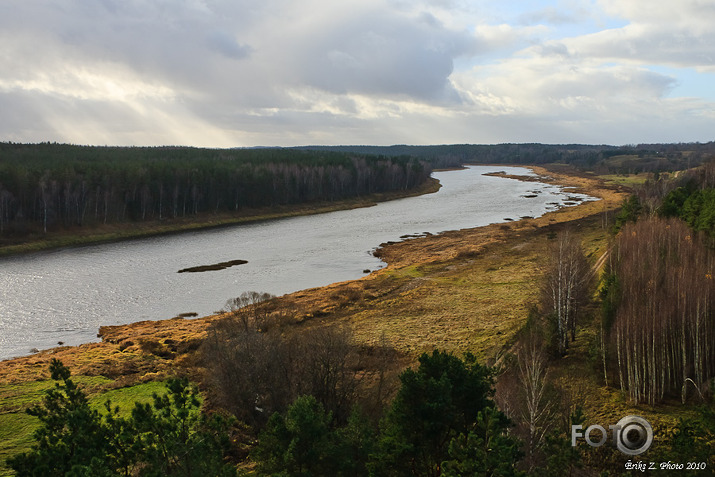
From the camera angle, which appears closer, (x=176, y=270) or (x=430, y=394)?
(x=430, y=394)

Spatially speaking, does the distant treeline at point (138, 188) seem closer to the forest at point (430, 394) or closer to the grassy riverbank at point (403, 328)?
the grassy riverbank at point (403, 328)

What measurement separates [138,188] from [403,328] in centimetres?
7462

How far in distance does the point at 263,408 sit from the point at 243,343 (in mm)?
3351

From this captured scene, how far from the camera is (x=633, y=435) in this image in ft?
67.5

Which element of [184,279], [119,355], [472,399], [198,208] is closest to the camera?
[472,399]

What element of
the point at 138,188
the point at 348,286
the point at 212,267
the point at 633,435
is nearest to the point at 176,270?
the point at 212,267

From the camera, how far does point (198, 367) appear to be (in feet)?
111

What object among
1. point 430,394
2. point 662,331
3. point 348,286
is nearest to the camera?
point 430,394

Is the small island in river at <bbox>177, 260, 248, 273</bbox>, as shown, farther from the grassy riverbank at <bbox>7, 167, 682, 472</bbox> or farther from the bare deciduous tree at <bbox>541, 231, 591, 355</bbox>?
the bare deciduous tree at <bbox>541, 231, 591, 355</bbox>

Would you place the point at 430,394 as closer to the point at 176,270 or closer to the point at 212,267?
the point at 212,267

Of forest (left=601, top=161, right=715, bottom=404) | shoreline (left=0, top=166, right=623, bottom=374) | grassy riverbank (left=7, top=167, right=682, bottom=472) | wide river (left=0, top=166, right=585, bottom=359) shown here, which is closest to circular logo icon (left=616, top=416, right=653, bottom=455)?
grassy riverbank (left=7, top=167, right=682, bottom=472)

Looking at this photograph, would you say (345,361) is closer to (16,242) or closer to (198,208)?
(16,242)

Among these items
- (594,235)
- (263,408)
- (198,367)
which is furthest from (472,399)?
(594,235)

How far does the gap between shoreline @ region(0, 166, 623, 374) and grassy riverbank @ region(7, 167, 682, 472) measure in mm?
159
